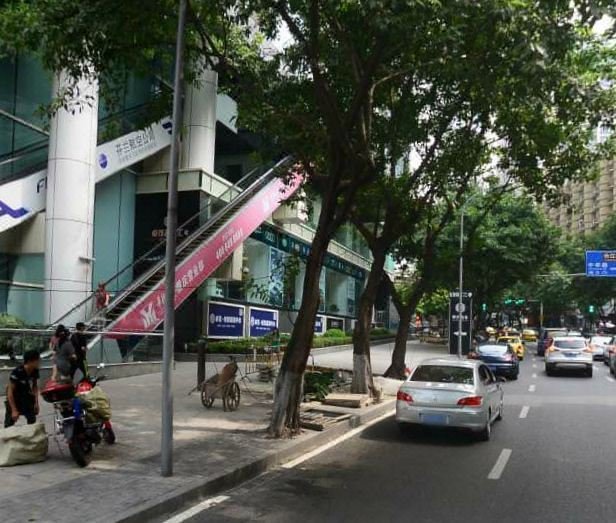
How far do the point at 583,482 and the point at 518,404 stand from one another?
8981 mm

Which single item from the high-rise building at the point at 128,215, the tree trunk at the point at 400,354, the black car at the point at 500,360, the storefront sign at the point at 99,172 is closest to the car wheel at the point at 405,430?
the high-rise building at the point at 128,215

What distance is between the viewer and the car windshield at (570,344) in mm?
28812

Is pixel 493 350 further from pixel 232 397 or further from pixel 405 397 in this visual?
pixel 405 397

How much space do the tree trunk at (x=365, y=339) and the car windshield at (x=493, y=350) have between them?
386 inches

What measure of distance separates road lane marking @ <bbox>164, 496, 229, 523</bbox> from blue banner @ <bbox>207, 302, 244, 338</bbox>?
2060 cm

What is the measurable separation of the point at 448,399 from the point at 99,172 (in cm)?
1523

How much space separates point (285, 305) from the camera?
1309 centimetres

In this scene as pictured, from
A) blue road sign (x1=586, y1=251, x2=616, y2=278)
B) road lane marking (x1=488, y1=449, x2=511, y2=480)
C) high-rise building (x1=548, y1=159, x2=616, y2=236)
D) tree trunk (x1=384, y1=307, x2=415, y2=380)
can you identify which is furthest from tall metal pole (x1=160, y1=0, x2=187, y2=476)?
high-rise building (x1=548, y1=159, x2=616, y2=236)

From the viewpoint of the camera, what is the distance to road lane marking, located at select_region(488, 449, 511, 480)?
8.91 meters

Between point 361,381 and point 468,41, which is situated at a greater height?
point 468,41

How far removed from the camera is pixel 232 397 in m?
13.5

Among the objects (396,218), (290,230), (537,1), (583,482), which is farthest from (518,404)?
(290,230)

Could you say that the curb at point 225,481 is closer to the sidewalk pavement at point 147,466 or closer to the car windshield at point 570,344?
the sidewalk pavement at point 147,466

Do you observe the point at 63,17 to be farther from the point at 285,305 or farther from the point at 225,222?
the point at 225,222
